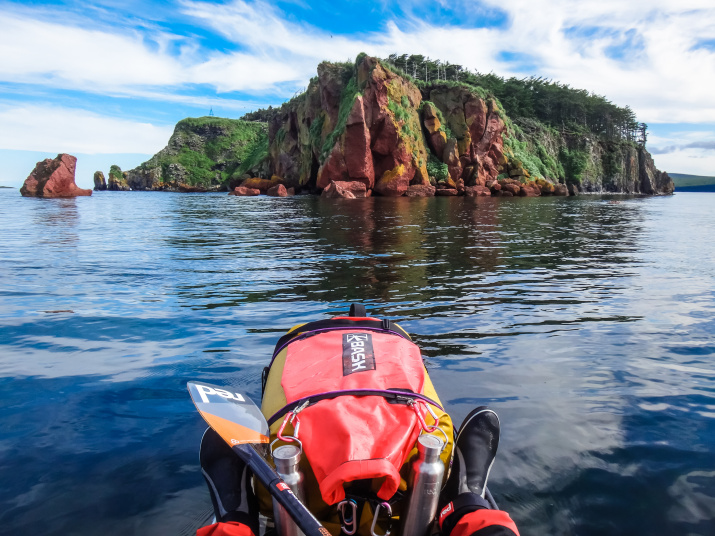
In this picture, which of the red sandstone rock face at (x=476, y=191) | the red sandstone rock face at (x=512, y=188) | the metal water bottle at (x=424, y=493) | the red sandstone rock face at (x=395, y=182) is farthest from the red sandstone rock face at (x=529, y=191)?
the metal water bottle at (x=424, y=493)

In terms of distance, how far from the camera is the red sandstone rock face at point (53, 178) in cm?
4509

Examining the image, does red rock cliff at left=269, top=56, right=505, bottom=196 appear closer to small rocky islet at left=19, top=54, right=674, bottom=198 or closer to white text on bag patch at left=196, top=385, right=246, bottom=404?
small rocky islet at left=19, top=54, right=674, bottom=198

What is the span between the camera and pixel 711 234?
50.1ft

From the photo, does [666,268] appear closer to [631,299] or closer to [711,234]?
[631,299]

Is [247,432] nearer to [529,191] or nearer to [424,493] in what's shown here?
[424,493]

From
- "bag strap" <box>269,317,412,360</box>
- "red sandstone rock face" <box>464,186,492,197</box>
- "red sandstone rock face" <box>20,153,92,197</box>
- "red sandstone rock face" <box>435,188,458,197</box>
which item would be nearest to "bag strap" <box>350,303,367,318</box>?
"bag strap" <box>269,317,412,360</box>

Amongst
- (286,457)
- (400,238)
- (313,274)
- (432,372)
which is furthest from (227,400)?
(400,238)

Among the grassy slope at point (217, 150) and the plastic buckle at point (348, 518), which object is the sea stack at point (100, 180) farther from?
the plastic buckle at point (348, 518)

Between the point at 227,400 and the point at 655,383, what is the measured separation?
10.8 feet

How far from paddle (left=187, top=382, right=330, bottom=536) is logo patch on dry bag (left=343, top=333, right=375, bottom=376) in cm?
48

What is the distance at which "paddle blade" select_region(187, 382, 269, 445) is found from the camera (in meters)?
1.82

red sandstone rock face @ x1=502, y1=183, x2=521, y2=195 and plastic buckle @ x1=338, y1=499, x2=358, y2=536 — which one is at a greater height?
red sandstone rock face @ x1=502, y1=183, x2=521, y2=195

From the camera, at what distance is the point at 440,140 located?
45.5m

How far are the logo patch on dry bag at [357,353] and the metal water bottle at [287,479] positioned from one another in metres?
0.62
